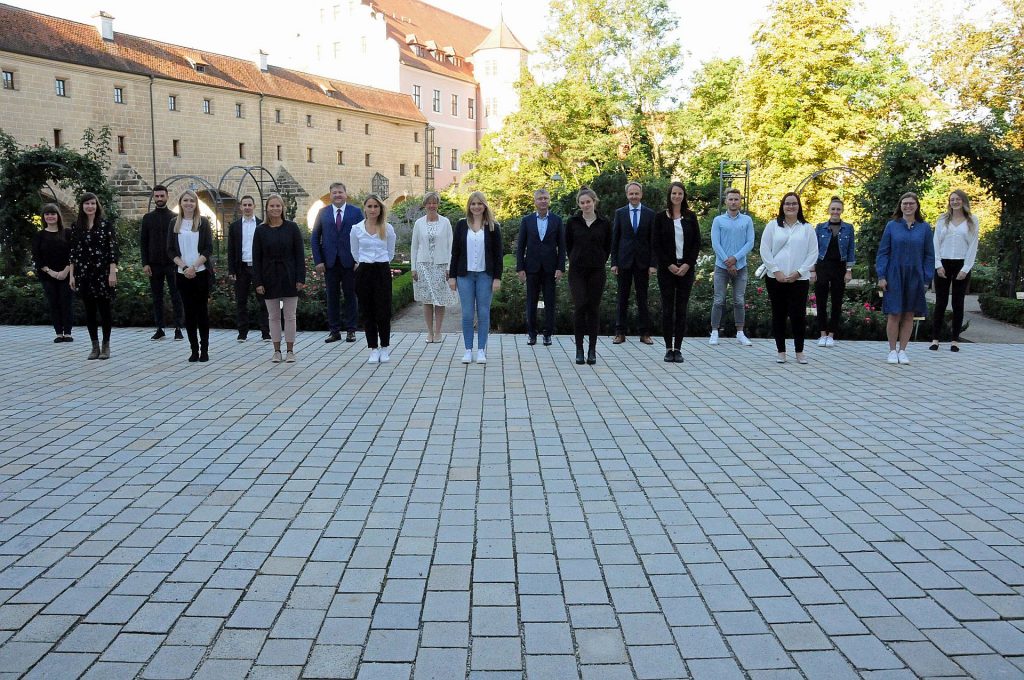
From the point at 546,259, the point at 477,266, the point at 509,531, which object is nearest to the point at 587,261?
the point at 546,259

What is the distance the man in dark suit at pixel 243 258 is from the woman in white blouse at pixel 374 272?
2062 millimetres

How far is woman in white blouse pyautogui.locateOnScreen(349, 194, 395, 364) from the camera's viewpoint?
9898 millimetres

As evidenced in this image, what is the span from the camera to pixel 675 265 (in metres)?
10.1

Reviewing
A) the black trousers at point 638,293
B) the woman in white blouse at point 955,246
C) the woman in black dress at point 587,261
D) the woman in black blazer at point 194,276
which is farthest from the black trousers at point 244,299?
the woman in white blouse at point 955,246

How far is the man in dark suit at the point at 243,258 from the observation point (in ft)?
37.8

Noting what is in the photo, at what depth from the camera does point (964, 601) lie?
359 centimetres

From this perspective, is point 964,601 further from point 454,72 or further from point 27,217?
point 454,72

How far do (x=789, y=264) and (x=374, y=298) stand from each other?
14.9 feet

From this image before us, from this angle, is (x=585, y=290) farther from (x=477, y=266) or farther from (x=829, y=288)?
(x=829, y=288)

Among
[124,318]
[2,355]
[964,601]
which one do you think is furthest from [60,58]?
[964,601]

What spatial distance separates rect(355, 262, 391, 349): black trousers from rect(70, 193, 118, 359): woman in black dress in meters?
2.80

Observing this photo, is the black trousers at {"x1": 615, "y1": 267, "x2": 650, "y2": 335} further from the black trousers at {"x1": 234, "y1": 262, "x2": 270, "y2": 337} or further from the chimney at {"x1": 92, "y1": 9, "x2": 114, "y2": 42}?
the chimney at {"x1": 92, "y1": 9, "x2": 114, "y2": 42}

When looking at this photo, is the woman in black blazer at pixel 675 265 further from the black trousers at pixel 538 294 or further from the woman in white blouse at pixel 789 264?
the black trousers at pixel 538 294

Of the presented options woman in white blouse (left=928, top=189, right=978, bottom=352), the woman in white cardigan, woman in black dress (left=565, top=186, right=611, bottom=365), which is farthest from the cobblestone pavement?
woman in white blouse (left=928, top=189, right=978, bottom=352)
